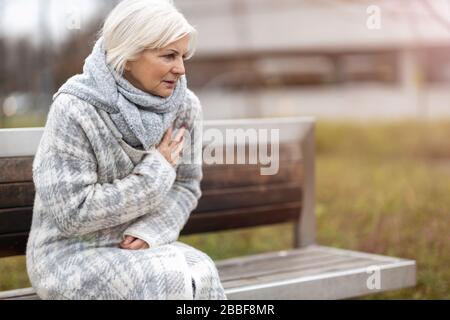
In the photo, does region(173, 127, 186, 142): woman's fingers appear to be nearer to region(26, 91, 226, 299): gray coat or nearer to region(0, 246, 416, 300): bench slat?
region(26, 91, 226, 299): gray coat

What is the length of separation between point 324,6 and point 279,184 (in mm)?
9767

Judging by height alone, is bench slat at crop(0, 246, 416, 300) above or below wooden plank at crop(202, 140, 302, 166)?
below

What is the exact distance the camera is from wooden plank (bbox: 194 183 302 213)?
3740 millimetres

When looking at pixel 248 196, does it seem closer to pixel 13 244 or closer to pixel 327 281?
pixel 327 281

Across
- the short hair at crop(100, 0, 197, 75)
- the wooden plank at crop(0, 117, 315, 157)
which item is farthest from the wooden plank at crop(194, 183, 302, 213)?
the short hair at crop(100, 0, 197, 75)

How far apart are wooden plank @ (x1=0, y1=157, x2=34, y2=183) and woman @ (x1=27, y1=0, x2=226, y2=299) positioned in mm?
401

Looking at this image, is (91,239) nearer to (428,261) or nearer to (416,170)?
(428,261)

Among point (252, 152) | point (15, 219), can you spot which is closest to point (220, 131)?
point (252, 152)
